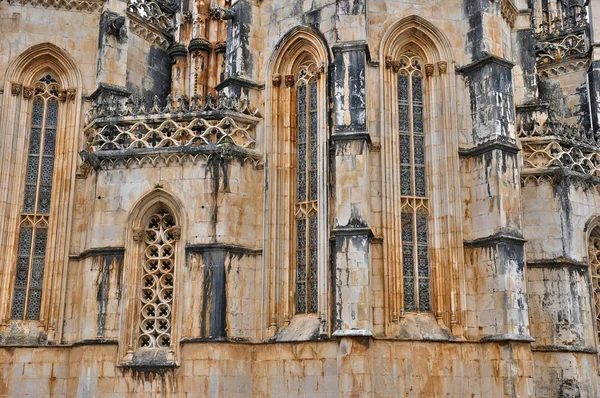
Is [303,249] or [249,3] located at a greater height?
[249,3]

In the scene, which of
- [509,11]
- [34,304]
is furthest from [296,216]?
[509,11]

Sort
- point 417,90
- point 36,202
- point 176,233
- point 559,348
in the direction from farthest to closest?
point 36,202, point 559,348, point 417,90, point 176,233

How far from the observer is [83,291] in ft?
61.3

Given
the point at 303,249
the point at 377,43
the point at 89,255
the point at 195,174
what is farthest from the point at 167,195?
the point at 377,43

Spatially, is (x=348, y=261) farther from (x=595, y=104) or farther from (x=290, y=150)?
(x=595, y=104)

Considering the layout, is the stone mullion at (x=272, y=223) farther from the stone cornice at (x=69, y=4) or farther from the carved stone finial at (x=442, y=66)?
the stone cornice at (x=69, y=4)

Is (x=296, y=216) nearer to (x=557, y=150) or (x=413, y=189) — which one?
(x=413, y=189)

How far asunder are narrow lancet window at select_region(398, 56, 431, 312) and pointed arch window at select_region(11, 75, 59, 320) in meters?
9.21

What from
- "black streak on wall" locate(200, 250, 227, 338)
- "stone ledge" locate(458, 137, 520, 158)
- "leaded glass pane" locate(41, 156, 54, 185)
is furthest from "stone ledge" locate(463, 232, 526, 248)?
"leaded glass pane" locate(41, 156, 54, 185)

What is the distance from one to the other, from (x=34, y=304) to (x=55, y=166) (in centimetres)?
363

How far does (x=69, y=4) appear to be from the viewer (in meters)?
21.2

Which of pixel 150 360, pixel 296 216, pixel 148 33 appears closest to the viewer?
pixel 150 360

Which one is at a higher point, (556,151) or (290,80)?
(290,80)

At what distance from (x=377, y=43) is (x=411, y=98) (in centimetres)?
158
